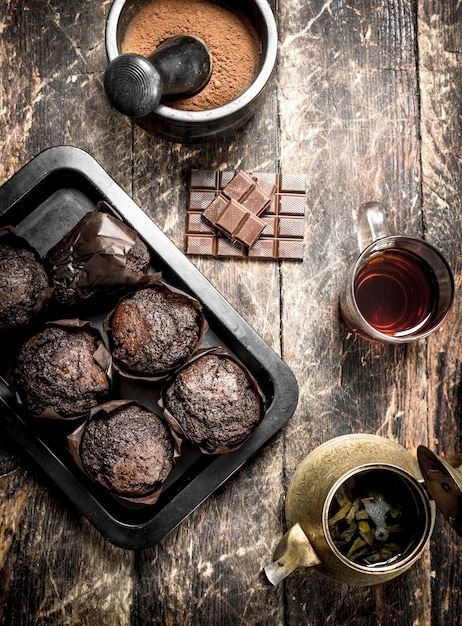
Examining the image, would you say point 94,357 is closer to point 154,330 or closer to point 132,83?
point 154,330

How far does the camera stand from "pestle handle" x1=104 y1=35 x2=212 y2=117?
4.64 feet

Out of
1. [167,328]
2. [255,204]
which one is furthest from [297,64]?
[167,328]

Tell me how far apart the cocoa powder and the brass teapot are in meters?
0.98

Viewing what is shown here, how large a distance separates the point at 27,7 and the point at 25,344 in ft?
3.25

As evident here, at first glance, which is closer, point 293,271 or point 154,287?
point 154,287

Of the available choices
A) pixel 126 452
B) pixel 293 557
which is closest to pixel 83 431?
pixel 126 452

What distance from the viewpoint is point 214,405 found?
158cm

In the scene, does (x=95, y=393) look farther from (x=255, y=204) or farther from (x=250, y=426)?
(x=255, y=204)

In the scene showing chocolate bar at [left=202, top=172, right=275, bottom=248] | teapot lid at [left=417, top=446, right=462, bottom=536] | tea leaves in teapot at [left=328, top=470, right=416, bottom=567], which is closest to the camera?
teapot lid at [left=417, top=446, right=462, bottom=536]

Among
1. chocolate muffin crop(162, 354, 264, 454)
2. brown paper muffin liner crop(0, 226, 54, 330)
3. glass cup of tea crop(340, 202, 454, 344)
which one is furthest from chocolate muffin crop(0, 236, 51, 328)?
glass cup of tea crop(340, 202, 454, 344)

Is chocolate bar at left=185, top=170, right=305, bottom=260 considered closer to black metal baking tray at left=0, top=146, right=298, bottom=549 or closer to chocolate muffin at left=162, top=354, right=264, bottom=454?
black metal baking tray at left=0, top=146, right=298, bottom=549

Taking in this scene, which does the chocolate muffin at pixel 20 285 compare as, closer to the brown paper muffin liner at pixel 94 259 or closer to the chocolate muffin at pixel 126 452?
the brown paper muffin liner at pixel 94 259

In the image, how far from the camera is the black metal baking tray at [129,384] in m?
1.61

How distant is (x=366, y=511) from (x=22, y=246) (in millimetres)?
1090
